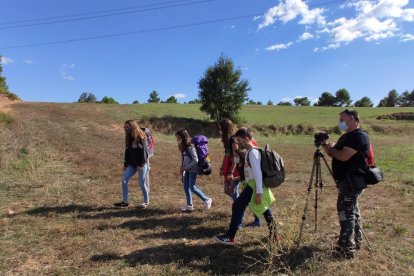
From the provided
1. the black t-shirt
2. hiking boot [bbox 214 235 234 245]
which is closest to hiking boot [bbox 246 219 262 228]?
hiking boot [bbox 214 235 234 245]

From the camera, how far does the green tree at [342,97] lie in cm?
11088

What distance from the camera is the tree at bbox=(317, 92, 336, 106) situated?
4400 inches

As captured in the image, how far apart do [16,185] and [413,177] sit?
511 inches

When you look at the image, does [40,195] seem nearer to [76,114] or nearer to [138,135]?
[138,135]

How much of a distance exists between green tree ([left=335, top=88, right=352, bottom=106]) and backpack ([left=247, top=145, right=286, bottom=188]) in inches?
4471

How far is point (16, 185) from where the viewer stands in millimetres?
10219

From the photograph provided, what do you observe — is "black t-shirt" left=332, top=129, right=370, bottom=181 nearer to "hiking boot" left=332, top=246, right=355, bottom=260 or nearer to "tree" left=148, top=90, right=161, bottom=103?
"hiking boot" left=332, top=246, right=355, bottom=260

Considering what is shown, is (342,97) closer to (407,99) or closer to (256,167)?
(407,99)

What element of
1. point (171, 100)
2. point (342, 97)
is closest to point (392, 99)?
point (342, 97)

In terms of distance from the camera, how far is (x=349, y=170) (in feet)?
16.3

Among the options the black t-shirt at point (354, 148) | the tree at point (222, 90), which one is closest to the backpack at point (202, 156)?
the black t-shirt at point (354, 148)

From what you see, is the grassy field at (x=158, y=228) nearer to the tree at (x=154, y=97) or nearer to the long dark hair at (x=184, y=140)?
the long dark hair at (x=184, y=140)

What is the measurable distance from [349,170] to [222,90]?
3379cm

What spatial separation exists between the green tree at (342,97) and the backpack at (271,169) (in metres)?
114
